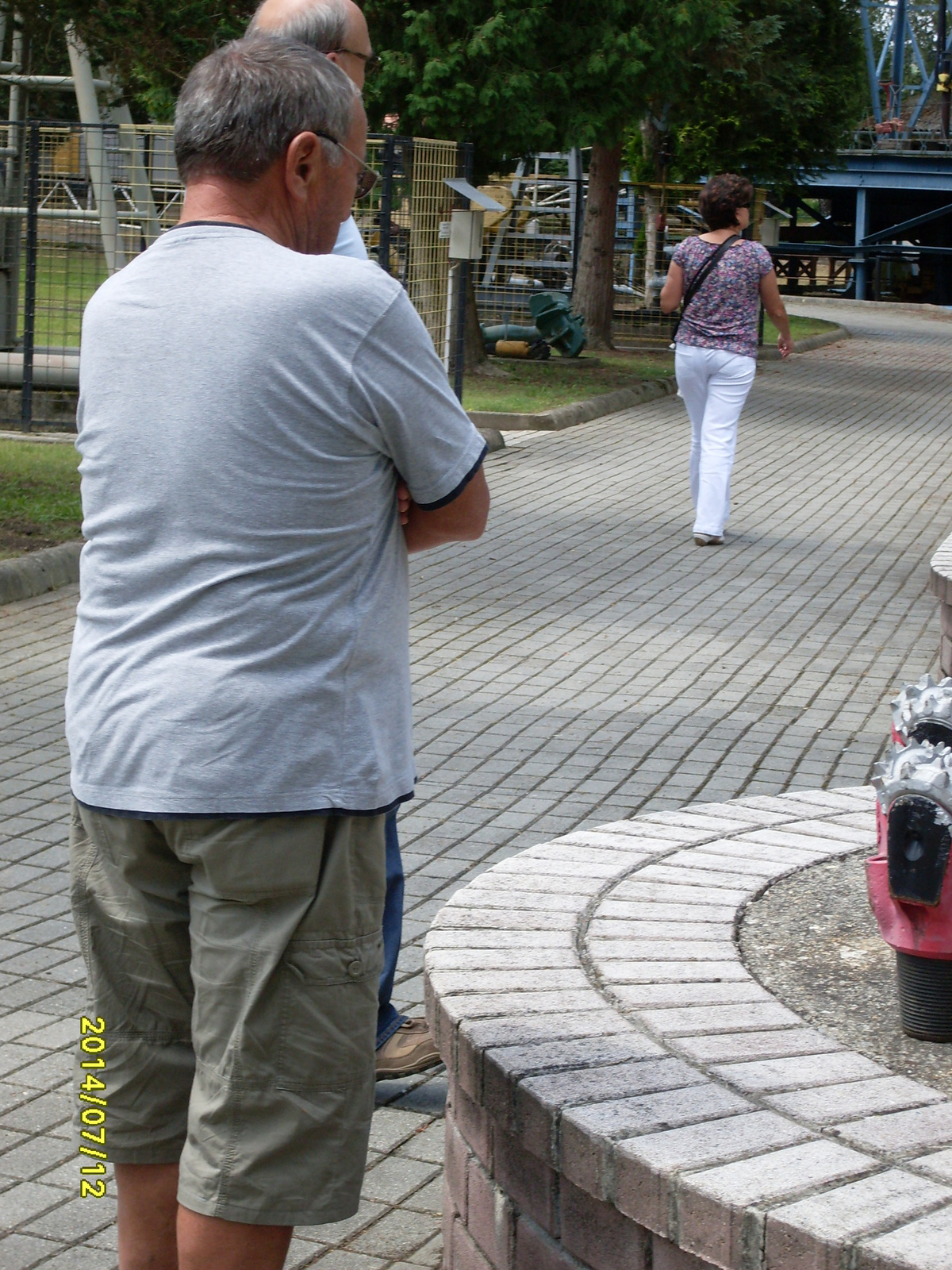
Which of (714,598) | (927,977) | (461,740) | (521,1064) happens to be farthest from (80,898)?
(714,598)

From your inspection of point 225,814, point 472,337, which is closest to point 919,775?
point 225,814

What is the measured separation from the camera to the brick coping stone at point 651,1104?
1.91 m

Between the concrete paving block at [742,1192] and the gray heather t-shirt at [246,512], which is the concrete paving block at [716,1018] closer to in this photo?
the concrete paving block at [742,1192]

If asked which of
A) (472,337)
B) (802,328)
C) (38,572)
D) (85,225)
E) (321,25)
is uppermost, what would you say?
(85,225)

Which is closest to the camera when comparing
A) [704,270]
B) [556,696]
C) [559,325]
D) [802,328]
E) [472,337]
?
[556,696]

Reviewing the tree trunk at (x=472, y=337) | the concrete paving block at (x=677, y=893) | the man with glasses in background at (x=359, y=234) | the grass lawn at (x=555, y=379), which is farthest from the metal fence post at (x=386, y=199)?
the concrete paving block at (x=677, y=893)

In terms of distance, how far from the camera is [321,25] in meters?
3.11

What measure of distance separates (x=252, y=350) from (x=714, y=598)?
6.57m

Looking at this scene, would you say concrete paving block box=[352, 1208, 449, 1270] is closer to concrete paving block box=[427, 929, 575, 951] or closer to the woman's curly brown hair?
concrete paving block box=[427, 929, 575, 951]

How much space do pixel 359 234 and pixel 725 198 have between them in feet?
21.2

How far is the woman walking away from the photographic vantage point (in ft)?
30.5

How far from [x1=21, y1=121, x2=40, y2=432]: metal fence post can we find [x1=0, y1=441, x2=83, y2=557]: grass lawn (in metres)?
0.93

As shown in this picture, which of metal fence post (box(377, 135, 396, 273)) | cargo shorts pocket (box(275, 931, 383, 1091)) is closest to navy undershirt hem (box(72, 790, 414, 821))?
cargo shorts pocket (box(275, 931, 383, 1091))

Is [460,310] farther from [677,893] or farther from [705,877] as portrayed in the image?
[677,893]
